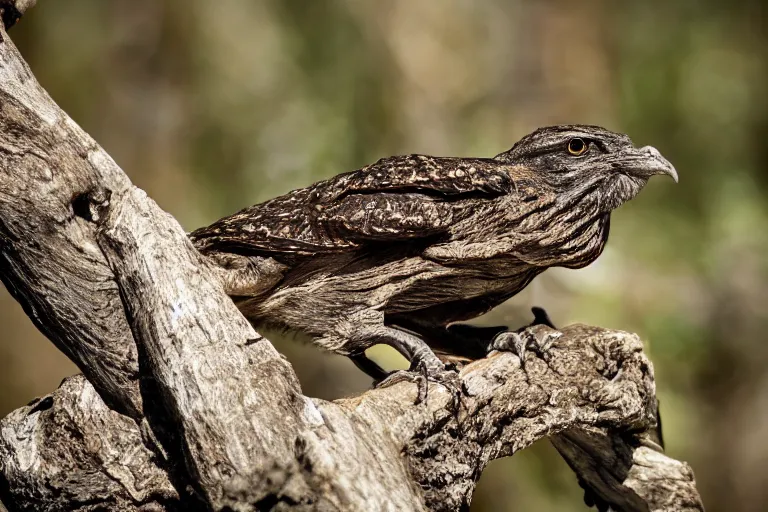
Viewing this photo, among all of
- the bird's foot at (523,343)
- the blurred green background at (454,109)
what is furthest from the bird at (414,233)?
the blurred green background at (454,109)

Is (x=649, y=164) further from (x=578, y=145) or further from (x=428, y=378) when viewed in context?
(x=428, y=378)

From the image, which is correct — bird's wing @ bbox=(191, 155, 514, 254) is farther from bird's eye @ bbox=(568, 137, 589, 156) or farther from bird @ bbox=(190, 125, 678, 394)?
bird's eye @ bbox=(568, 137, 589, 156)

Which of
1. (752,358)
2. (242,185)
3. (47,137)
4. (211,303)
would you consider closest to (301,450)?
(211,303)

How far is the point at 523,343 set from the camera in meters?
2.91

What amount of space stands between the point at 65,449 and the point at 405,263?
124 centimetres

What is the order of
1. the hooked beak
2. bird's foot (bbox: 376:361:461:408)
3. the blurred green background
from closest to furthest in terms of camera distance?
1. bird's foot (bbox: 376:361:461:408)
2. the hooked beak
3. the blurred green background

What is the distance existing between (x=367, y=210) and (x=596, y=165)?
83cm

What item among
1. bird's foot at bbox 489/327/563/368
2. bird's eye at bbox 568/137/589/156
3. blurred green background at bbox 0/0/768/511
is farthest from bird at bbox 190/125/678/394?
blurred green background at bbox 0/0/768/511

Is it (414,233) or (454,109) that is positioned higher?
(454,109)

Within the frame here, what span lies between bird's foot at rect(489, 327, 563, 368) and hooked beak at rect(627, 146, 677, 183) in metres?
0.71

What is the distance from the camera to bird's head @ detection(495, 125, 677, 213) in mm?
2707

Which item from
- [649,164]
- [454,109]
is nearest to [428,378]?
[649,164]

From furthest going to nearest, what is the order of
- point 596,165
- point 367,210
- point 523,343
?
point 523,343, point 596,165, point 367,210

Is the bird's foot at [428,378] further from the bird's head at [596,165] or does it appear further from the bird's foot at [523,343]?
the bird's head at [596,165]
